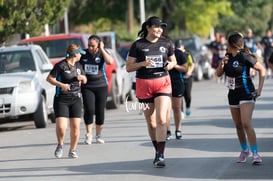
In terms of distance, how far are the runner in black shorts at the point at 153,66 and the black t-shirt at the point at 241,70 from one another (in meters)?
0.79

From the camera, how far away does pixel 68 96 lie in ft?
45.3

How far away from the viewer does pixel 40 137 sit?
57.3ft

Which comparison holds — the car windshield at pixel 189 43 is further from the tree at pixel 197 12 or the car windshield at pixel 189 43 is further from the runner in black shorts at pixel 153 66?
the runner in black shorts at pixel 153 66

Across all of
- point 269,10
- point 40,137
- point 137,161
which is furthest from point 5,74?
point 269,10

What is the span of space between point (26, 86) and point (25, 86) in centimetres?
2

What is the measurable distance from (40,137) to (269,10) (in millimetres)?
87197

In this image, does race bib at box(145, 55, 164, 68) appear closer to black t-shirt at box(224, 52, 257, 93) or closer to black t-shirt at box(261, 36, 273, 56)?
black t-shirt at box(224, 52, 257, 93)

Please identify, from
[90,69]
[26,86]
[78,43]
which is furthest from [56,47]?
[90,69]

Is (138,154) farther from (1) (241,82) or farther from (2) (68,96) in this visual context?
(1) (241,82)

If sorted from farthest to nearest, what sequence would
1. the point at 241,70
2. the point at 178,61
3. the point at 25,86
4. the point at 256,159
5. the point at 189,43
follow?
the point at 189,43 < the point at 25,86 < the point at 178,61 < the point at 241,70 < the point at 256,159

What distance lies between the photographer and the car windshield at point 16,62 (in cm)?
2003

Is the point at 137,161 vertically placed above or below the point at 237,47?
below

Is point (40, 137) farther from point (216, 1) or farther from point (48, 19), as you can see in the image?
point (216, 1)

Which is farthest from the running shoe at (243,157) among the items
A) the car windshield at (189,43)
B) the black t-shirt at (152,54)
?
the car windshield at (189,43)
